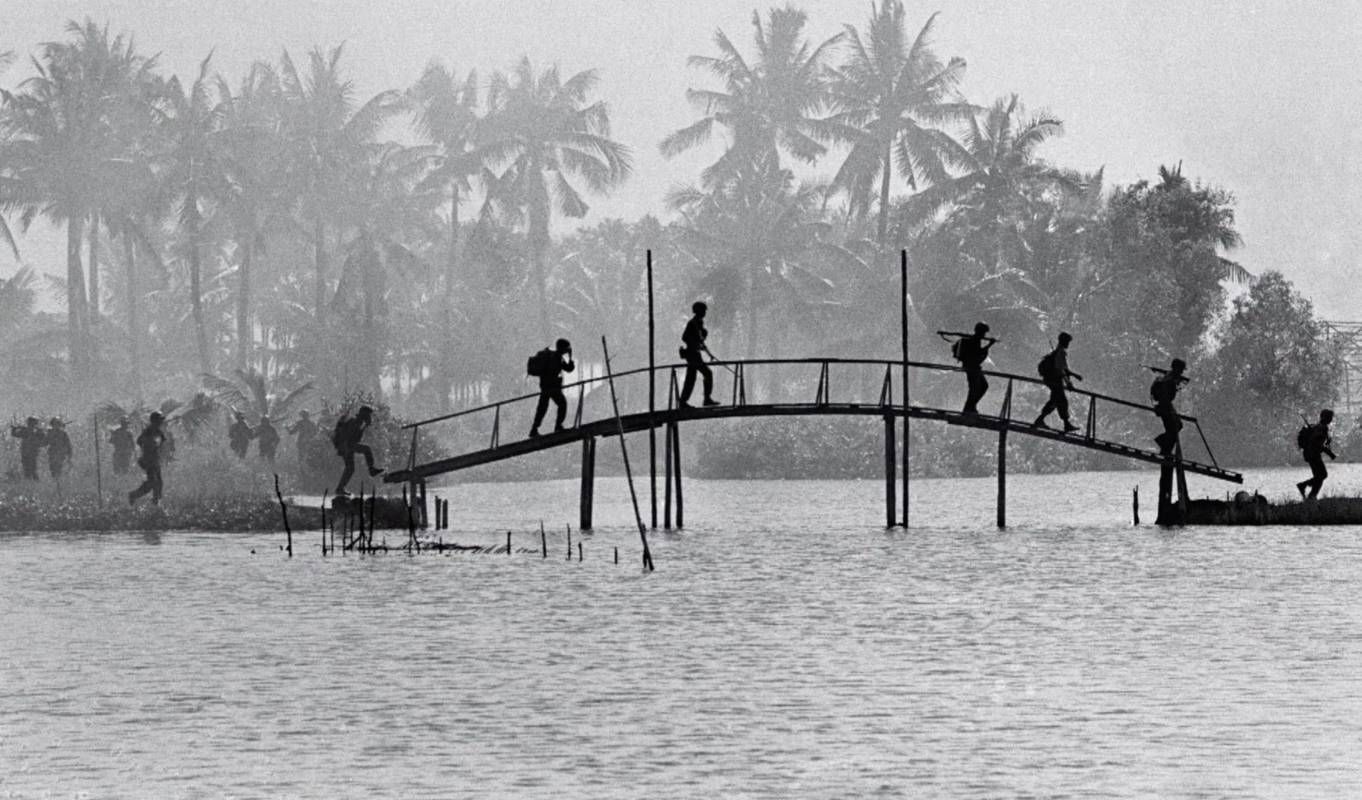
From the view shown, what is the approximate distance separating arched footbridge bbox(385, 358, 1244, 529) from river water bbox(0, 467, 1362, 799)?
2.28 m

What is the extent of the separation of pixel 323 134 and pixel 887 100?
82.9 feet

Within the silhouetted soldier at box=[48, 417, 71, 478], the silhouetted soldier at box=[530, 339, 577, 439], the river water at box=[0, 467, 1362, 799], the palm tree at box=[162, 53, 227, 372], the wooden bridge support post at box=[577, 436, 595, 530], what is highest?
the palm tree at box=[162, 53, 227, 372]

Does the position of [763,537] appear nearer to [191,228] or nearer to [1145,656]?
[1145,656]

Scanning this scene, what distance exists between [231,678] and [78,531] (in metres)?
24.8

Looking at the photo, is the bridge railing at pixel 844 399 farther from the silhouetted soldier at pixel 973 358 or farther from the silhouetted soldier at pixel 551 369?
the silhouetted soldier at pixel 551 369

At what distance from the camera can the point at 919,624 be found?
3050 centimetres

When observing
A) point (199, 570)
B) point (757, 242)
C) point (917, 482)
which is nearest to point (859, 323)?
point (757, 242)

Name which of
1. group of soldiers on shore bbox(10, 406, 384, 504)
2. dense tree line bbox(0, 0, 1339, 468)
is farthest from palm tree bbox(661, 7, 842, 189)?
group of soldiers on shore bbox(10, 406, 384, 504)

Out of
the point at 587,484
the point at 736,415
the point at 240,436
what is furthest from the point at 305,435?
the point at 736,415

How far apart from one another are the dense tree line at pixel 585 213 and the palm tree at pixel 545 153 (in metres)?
0.14

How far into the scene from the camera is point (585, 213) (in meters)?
102

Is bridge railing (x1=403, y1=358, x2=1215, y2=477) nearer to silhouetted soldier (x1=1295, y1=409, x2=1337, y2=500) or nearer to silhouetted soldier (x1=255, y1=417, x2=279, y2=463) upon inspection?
silhouetted soldier (x1=255, y1=417, x2=279, y2=463)

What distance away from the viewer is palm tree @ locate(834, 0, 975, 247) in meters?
92.5

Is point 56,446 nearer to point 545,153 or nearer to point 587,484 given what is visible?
point 587,484
